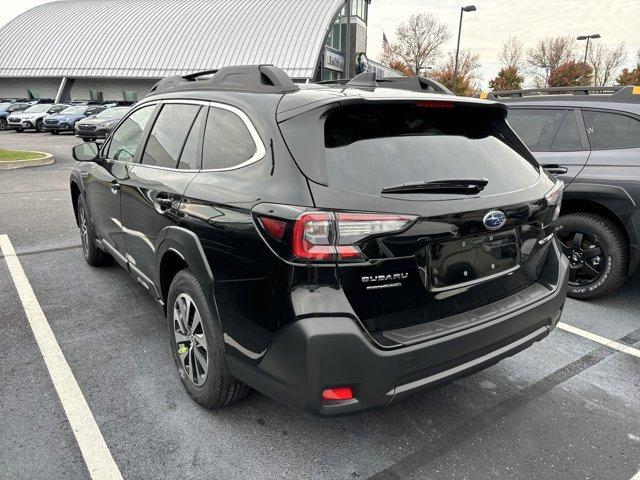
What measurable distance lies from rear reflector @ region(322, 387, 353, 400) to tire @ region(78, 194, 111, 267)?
3537 millimetres

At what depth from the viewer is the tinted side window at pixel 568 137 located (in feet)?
15.0

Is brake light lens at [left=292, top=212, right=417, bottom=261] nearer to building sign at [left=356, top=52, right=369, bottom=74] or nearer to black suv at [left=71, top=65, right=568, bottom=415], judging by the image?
black suv at [left=71, top=65, right=568, bottom=415]

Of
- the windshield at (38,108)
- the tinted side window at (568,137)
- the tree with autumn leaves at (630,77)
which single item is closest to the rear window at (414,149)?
the tinted side window at (568,137)

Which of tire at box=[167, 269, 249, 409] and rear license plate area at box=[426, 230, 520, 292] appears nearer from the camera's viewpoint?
rear license plate area at box=[426, 230, 520, 292]

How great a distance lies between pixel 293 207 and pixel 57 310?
117 inches

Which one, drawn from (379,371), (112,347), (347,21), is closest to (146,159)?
(112,347)

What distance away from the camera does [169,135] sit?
324 centimetres

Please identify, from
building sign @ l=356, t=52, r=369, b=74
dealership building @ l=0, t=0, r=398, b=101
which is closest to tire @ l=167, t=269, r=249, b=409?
dealership building @ l=0, t=0, r=398, b=101

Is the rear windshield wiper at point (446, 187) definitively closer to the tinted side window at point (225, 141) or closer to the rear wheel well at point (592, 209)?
the tinted side window at point (225, 141)

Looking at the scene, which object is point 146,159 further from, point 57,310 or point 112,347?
point 57,310

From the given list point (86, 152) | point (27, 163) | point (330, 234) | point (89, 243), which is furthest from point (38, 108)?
point (330, 234)

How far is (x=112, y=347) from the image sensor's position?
3.49 meters

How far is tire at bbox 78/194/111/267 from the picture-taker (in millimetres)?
4863

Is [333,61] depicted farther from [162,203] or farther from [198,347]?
[198,347]
